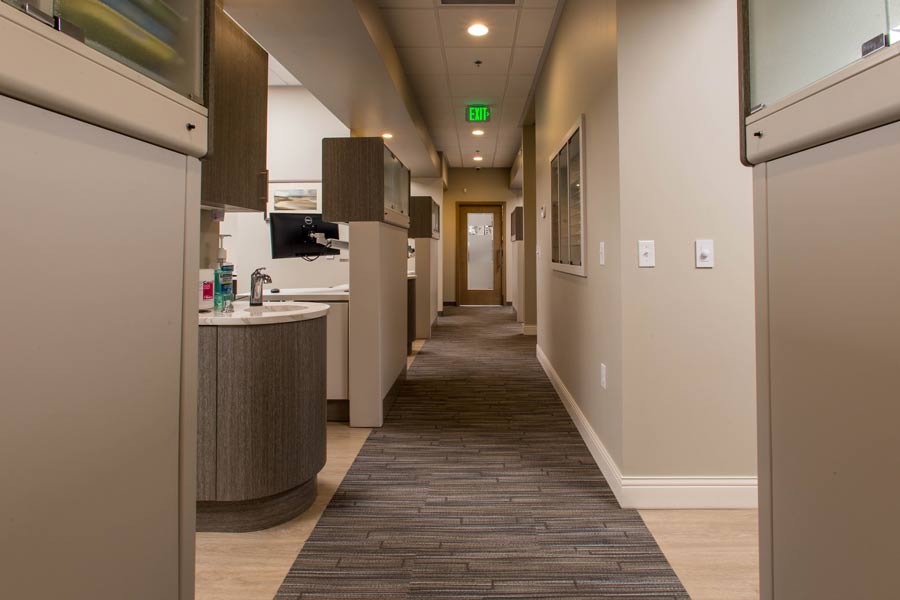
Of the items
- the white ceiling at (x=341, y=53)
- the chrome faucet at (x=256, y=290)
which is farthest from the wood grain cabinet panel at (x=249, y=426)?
the white ceiling at (x=341, y=53)

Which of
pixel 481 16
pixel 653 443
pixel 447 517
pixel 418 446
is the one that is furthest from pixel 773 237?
pixel 481 16

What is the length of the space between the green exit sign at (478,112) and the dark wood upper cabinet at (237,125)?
403 centimetres

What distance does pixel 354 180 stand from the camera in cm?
325

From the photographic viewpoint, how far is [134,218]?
2.67 ft

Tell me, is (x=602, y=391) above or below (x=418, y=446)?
above

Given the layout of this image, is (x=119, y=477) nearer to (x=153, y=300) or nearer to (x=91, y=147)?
(x=153, y=300)

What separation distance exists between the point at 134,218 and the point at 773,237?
3.52 feet

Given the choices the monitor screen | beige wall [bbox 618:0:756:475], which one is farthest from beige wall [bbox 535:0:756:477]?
the monitor screen

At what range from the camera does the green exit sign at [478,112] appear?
6.18 meters

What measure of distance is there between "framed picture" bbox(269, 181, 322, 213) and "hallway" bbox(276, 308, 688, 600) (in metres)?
3.26

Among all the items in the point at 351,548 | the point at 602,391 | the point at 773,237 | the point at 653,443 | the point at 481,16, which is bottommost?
the point at 351,548

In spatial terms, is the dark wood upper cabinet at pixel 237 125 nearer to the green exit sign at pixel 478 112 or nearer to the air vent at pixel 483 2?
the air vent at pixel 483 2

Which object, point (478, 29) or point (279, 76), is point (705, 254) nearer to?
point (478, 29)

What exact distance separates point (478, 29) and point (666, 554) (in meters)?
3.69
